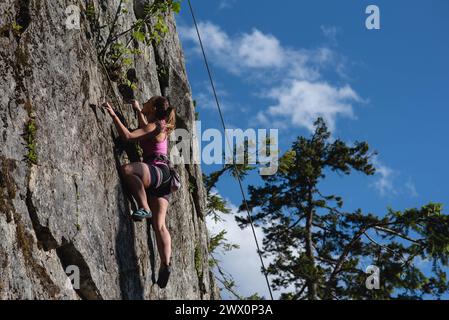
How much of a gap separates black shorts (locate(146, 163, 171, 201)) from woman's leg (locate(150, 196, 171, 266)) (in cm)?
9

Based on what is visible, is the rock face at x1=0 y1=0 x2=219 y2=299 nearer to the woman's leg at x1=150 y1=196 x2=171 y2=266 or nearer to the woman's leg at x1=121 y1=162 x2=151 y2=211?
the woman's leg at x1=121 y1=162 x2=151 y2=211

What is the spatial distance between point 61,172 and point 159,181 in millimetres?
1873

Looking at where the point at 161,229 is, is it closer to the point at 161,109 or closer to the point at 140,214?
the point at 140,214

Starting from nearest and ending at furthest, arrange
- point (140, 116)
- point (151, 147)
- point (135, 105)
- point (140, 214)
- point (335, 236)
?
point (140, 214) → point (151, 147) → point (140, 116) → point (135, 105) → point (335, 236)

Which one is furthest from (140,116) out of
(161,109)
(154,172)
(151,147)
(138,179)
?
(138,179)

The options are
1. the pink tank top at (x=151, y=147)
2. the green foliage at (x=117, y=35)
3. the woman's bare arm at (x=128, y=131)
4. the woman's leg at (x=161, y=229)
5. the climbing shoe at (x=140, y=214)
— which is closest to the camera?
the climbing shoe at (x=140, y=214)

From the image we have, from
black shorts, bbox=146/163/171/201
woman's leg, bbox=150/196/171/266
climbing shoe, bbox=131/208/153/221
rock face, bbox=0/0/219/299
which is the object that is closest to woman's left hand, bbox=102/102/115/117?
rock face, bbox=0/0/219/299

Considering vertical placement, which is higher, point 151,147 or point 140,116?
point 140,116

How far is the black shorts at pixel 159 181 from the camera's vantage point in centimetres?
876

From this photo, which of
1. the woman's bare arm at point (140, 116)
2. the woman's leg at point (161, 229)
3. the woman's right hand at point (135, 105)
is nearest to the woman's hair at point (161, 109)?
the woman's bare arm at point (140, 116)

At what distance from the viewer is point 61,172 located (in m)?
7.28

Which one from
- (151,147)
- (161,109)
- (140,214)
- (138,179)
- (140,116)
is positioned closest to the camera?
(140,214)

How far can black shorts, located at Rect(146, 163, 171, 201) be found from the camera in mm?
8758

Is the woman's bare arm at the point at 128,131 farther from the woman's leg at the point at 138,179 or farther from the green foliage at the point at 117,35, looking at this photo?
the green foliage at the point at 117,35
